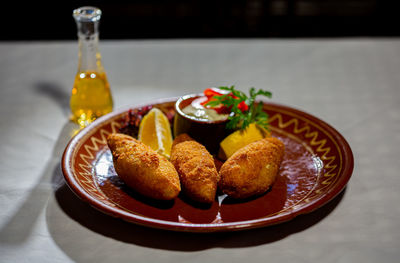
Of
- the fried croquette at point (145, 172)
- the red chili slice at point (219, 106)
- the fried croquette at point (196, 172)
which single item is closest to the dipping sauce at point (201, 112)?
the red chili slice at point (219, 106)

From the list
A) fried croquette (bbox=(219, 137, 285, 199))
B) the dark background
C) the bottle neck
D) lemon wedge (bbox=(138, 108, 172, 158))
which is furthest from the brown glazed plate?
the dark background

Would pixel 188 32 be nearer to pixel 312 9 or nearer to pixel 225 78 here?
pixel 312 9

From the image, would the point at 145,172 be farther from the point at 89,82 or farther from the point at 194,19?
the point at 194,19

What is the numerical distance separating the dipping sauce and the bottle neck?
45 centimetres

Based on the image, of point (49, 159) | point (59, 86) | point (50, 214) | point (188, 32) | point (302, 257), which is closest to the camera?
point (302, 257)

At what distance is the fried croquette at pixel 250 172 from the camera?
1.39 metres

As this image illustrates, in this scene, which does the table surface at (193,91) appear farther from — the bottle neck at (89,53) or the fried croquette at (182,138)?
the fried croquette at (182,138)

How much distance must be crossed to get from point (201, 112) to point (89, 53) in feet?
1.81

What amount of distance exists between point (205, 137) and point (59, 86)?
Result: 1070 mm

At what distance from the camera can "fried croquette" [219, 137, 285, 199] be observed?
1387 millimetres

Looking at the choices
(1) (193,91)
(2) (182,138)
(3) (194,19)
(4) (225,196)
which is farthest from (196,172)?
(3) (194,19)

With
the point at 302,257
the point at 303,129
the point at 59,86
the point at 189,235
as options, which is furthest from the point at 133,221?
the point at 59,86

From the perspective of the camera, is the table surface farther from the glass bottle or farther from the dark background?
the dark background

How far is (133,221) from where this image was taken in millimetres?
1191
